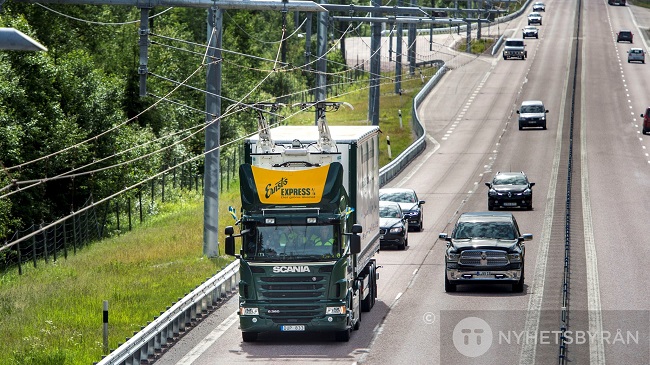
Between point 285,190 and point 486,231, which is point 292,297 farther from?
point 486,231

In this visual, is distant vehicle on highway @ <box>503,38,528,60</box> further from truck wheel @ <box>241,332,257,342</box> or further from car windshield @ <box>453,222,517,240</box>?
truck wheel @ <box>241,332,257,342</box>

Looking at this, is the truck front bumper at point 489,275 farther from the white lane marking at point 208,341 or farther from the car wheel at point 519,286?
the white lane marking at point 208,341

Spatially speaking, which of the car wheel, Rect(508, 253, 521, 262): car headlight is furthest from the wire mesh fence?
Rect(508, 253, 521, 262): car headlight

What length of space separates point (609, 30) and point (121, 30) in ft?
239

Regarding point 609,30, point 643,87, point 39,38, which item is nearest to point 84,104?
point 39,38

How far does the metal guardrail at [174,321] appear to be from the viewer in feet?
74.4

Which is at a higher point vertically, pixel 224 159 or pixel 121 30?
pixel 121 30

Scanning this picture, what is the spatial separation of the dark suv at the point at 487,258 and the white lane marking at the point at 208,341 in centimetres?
551

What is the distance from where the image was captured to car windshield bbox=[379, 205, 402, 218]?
134 feet

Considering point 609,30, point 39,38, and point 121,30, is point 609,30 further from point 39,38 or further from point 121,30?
point 39,38

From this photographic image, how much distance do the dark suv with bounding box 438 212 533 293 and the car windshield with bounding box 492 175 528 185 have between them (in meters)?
18.9

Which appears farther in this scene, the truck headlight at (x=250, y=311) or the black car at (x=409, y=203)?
the black car at (x=409, y=203)

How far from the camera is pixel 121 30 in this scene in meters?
88.9

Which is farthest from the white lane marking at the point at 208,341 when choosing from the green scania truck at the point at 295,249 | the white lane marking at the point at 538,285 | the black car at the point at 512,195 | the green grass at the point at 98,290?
the black car at the point at 512,195
